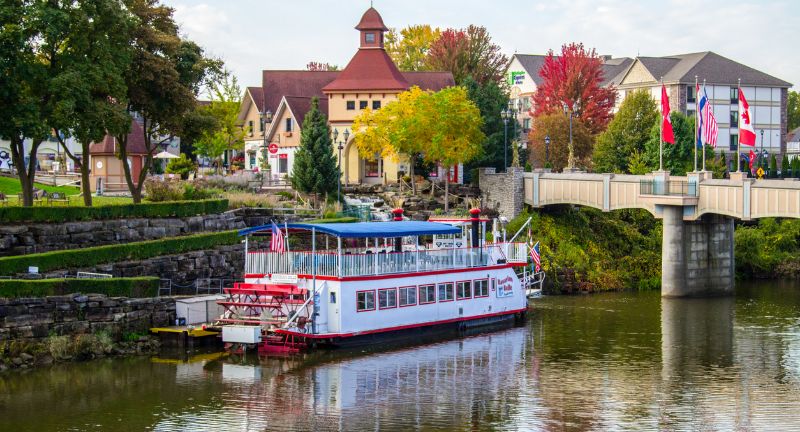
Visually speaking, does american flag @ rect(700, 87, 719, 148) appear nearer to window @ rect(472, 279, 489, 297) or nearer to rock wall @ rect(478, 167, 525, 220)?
rock wall @ rect(478, 167, 525, 220)

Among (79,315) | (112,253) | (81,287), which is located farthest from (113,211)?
(79,315)

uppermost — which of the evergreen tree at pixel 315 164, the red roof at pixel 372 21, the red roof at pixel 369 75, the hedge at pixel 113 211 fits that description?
the red roof at pixel 372 21

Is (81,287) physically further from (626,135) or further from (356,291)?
(626,135)

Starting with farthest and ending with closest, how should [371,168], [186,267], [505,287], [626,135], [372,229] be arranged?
1. [626,135]
2. [371,168]
3. [186,267]
4. [505,287]
5. [372,229]

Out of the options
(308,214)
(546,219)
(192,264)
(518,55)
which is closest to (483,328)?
(192,264)

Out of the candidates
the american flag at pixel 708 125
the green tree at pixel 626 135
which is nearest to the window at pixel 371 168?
the green tree at pixel 626 135

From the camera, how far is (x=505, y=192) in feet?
255

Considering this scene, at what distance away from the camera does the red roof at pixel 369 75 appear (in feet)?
285

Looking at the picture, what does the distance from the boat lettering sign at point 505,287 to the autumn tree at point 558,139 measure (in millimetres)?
43543

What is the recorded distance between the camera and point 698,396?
3900 cm

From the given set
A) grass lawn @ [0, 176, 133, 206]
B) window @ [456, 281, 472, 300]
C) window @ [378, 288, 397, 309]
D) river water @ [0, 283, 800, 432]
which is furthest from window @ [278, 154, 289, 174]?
window @ [378, 288, 397, 309]

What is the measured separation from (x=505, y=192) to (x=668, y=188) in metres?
15.8

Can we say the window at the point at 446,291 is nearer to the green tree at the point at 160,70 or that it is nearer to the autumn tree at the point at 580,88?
the green tree at the point at 160,70

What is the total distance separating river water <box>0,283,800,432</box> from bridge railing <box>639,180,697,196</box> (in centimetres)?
1317
